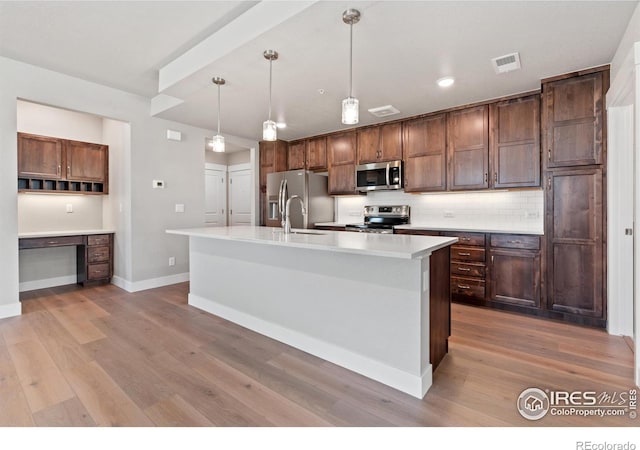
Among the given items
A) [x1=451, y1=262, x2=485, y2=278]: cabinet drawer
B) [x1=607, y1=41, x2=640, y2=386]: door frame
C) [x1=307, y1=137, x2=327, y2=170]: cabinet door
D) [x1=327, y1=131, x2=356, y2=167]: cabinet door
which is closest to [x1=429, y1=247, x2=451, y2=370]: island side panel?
[x1=607, y1=41, x2=640, y2=386]: door frame

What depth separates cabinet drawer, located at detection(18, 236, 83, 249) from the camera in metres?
3.77

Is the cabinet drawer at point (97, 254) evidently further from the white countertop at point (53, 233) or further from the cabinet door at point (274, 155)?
the cabinet door at point (274, 155)

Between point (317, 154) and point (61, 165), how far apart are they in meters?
3.67

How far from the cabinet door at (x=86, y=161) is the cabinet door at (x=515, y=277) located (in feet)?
17.5

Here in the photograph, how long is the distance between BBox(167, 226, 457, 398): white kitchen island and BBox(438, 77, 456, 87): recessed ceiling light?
172 cm

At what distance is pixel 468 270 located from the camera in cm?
362

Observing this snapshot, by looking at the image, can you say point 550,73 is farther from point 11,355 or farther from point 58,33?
point 11,355

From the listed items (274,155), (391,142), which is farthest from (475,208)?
(274,155)

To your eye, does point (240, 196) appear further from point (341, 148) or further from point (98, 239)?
point (98, 239)

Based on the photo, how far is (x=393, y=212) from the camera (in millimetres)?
4742

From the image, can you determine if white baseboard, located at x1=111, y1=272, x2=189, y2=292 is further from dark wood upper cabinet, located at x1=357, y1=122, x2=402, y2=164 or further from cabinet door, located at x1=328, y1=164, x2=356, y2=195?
dark wood upper cabinet, located at x1=357, y1=122, x2=402, y2=164

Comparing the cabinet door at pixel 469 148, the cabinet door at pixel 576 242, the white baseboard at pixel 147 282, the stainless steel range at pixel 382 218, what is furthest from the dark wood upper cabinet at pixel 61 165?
the cabinet door at pixel 576 242

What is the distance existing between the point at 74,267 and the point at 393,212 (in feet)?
15.7
